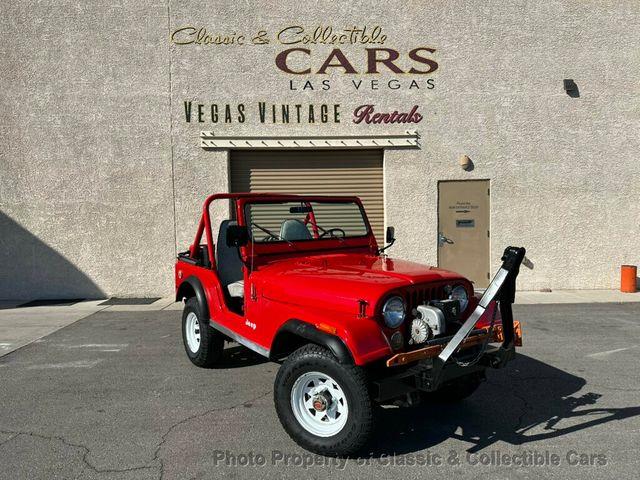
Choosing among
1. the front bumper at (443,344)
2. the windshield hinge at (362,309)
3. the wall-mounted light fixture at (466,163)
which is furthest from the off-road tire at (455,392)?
the wall-mounted light fixture at (466,163)

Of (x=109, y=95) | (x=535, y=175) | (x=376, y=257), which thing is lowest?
(x=376, y=257)

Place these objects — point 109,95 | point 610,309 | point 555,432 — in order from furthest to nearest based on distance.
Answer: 1. point 109,95
2. point 610,309
3. point 555,432

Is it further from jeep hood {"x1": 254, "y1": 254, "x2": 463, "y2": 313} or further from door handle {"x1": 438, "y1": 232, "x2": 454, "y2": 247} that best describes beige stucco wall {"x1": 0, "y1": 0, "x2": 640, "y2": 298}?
jeep hood {"x1": 254, "y1": 254, "x2": 463, "y2": 313}

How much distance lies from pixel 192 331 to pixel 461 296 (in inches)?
119

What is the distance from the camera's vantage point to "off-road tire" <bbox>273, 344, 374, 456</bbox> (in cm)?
282

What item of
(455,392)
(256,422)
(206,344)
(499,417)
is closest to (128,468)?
(256,422)

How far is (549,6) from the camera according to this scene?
9.33 meters

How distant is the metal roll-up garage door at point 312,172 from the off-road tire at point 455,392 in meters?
5.79

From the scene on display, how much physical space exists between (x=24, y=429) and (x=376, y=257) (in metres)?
3.23

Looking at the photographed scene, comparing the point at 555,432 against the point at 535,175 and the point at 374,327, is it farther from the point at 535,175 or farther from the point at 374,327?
the point at 535,175

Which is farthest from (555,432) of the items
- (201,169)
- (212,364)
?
(201,169)

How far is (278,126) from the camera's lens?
30.6 feet

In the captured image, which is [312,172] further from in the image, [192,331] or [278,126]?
[192,331]

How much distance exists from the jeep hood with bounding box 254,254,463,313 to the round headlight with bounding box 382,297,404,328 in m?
0.08
